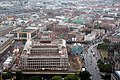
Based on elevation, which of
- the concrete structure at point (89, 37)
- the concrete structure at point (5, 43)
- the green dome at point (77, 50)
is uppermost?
the concrete structure at point (5, 43)

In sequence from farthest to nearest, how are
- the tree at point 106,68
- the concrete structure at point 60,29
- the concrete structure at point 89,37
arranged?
the concrete structure at point 60,29 → the concrete structure at point 89,37 → the tree at point 106,68

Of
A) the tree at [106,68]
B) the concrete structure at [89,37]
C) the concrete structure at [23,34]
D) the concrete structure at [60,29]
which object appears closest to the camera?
the tree at [106,68]

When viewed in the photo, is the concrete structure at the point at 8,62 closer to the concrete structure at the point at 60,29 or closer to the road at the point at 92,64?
the road at the point at 92,64

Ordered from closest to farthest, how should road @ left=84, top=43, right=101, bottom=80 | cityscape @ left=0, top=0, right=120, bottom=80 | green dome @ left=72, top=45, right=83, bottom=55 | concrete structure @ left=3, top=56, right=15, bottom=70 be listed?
cityscape @ left=0, top=0, right=120, bottom=80
road @ left=84, top=43, right=101, bottom=80
concrete structure @ left=3, top=56, right=15, bottom=70
green dome @ left=72, top=45, right=83, bottom=55

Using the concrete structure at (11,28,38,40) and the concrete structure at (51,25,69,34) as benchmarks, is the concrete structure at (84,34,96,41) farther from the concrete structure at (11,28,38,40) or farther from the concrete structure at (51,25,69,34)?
the concrete structure at (11,28,38,40)

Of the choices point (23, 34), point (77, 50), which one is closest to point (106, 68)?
point (77, 50)

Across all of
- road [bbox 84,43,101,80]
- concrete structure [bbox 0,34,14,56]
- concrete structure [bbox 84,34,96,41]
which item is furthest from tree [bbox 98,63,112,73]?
concrete structure [bbox 84,34,96,41]

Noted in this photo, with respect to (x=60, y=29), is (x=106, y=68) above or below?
above

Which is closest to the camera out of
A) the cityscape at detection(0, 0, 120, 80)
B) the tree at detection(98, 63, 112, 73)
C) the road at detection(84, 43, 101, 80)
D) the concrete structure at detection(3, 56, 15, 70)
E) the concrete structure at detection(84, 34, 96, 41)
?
the cityscape at detection(0, 0, 120, 80)

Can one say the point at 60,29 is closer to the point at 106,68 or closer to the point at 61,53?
the point at 61,53

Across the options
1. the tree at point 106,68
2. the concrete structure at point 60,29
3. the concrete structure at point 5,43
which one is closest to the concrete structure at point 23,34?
the concrete structure at point 5,43

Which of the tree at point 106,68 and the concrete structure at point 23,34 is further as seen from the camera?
the concrete structure at point 23,34
